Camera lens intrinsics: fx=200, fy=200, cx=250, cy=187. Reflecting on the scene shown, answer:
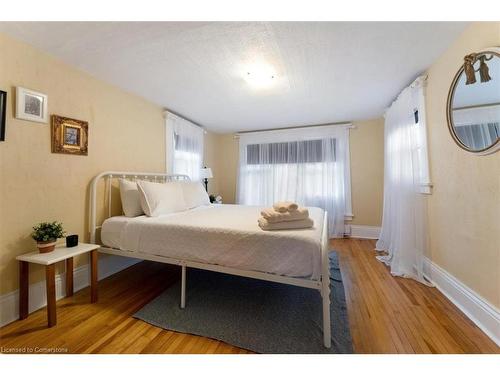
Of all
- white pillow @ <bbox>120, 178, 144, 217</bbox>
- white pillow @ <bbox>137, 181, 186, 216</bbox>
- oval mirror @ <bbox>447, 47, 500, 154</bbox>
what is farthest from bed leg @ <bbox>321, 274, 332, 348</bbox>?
white pillow @ <bbox>120, 178, 144, 217</bbox>

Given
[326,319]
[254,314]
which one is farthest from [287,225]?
[254,314]

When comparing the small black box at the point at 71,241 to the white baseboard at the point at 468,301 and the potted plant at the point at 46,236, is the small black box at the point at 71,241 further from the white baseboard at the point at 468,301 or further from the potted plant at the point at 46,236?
the white baseboard at the point at 468,301

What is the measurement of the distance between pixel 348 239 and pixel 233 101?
10.4 feet

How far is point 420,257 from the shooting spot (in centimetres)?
215

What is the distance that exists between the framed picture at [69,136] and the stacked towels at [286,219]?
197 centimetres

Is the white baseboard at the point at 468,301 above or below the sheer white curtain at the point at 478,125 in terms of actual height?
below

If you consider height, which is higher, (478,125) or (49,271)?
(478,125)

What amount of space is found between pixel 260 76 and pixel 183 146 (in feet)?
6.31

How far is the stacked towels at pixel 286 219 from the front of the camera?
154cm

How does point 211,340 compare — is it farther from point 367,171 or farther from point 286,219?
point 367,171

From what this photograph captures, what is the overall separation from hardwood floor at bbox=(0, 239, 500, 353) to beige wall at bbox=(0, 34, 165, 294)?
466mm

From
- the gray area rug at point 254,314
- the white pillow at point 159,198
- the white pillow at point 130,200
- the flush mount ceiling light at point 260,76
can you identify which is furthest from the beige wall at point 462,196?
the white pillow at point 130,200

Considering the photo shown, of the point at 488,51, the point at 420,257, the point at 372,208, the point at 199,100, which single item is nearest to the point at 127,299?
the point at 199,100

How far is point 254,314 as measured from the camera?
1.60 metres
